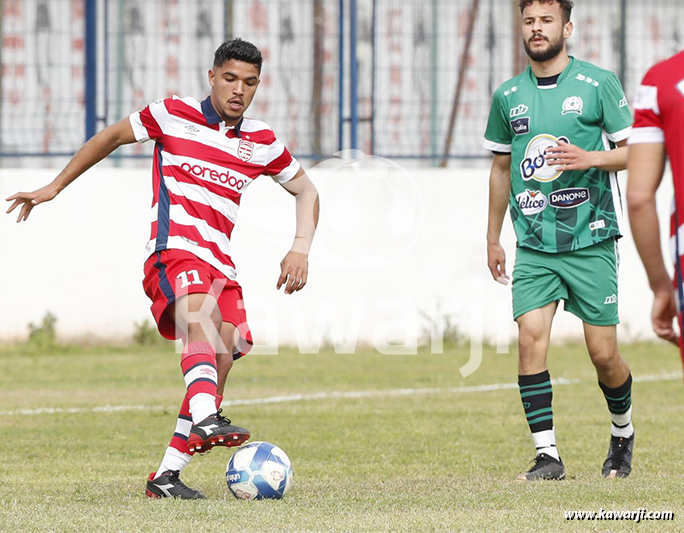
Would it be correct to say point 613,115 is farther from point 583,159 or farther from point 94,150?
point 94,150

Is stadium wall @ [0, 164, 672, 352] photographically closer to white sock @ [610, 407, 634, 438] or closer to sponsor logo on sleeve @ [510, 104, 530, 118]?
white sock @ [610, 407, 634, 438]

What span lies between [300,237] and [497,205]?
3.67ft

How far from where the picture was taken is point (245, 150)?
5.61 metres

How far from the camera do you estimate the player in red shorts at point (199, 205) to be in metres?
5.21

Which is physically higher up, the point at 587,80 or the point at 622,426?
the point at 587,80

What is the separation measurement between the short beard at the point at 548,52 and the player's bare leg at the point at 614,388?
4.29 feet

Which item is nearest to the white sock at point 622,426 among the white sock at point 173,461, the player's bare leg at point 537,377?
the player's bare leg at point 537,377

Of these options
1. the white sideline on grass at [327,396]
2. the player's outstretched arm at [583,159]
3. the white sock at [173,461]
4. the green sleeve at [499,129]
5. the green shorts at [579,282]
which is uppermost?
the green sleeve at [499,129]

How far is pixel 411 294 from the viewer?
45.4 feet

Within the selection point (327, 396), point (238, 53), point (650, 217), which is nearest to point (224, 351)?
point (238, 53)

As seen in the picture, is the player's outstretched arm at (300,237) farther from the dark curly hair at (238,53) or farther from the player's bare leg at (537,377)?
the player's bare leg at (537,377)

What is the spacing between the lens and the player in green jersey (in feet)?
19.0

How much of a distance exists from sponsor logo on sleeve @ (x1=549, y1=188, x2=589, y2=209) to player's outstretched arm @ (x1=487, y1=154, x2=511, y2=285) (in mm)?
385

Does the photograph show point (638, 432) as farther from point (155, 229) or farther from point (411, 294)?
point (411, 294)
